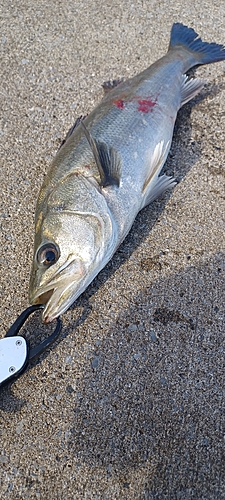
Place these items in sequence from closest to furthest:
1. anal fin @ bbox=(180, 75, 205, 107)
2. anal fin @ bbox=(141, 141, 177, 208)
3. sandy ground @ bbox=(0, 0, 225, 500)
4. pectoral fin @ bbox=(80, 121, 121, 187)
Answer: sandy ground @ bbox=(0, 0, 225, 500) → pectoral fin @ bbox=(80, 121, 121, 187) → anal fin @ bbox=(141, 141, 177, 208) → anal fin @ bbox=(180, 75, 205, 107)

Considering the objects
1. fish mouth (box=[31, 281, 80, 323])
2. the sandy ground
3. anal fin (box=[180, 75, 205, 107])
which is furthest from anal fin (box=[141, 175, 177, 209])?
fish mouth (box=[31, 281, 80, 323])

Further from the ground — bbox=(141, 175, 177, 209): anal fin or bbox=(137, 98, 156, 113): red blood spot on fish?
bbox=(137, 98, 156, 113): red blood spot on fish

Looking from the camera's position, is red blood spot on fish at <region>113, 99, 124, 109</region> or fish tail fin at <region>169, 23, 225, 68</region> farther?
fish tail fin at <region>169, 23, 225, 68</region>

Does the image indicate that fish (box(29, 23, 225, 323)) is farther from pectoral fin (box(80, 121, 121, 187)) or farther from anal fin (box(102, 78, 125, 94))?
anal fin (box(102, 78, 125, 94))

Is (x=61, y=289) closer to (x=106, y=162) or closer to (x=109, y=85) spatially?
(x=106, y=162)

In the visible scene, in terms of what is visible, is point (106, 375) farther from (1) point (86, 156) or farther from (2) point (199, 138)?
(2) point (199, 138)

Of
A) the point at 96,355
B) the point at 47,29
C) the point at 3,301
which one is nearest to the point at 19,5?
the point at 47,29
